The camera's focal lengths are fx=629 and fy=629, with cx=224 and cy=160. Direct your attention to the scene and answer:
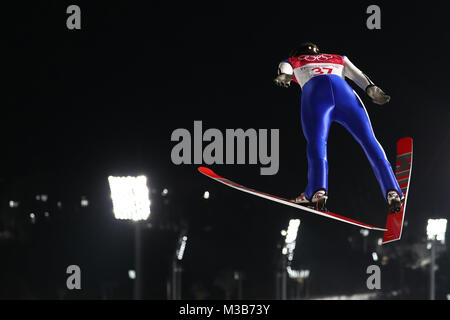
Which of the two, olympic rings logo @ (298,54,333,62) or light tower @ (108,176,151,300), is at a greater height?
olympic rings logo @ (298,54,333,62)

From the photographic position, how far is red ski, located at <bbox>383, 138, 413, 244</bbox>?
8.62 meters

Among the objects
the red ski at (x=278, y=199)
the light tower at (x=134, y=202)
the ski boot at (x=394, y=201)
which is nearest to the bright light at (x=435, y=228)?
the light tower at (x=134, y=202)

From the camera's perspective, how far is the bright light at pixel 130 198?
17.0 m

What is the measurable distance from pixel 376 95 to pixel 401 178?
4.06 feet

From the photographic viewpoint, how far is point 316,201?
835 centimetres

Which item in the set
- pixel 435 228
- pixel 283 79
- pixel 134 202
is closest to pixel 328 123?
pixel 283 79

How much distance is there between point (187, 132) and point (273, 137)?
1.41m

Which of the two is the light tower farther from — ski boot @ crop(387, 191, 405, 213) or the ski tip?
ski boot @ crop(387, 191, 405, 213)

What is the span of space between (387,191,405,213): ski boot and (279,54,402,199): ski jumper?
6 centimetres

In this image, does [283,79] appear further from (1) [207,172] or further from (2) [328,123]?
(1) [207,172]

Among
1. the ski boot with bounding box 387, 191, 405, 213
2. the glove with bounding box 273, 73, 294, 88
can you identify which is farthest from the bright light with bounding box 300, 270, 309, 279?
the glove with bounding box 273, 73, 294, 88

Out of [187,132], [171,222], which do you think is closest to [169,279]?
[171,222]

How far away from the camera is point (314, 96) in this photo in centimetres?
838

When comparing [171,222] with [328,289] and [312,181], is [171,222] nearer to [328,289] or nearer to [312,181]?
[328,289]
